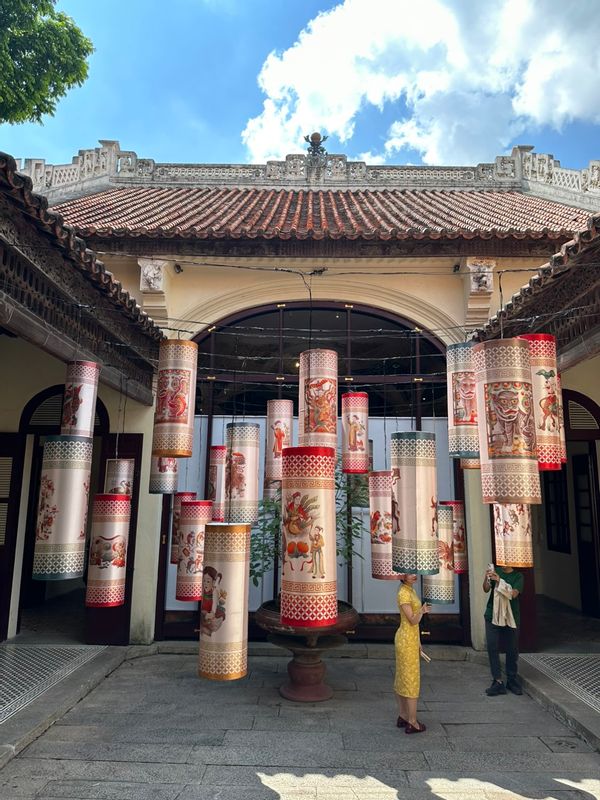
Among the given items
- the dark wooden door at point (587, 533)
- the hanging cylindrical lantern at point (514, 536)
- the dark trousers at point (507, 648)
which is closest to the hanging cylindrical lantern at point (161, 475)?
the hanging cylindrical lantern at point (514, 536)

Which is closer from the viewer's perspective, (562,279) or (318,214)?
(562,279)

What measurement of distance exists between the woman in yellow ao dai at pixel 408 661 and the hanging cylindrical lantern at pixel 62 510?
272 cm

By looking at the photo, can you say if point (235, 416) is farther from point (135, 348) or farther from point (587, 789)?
point (587, 789)

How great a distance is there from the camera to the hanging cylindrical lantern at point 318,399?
4.39 meters

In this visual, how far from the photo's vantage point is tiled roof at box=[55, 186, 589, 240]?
662cm

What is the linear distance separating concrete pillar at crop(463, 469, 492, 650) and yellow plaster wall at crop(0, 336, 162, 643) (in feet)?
13.7

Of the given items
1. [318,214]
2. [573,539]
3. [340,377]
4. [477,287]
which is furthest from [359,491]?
[573,539]

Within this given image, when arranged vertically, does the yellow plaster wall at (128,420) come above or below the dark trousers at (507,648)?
above

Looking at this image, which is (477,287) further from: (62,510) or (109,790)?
(109,790)

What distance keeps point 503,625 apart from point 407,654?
1.47 metres

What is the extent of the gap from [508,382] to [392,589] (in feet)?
14.2

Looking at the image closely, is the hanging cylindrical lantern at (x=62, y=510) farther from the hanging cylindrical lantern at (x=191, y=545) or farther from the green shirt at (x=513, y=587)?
the green shirt at (x=513, y=587)

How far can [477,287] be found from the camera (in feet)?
22.0

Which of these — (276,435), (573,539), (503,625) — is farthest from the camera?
(573,539)
